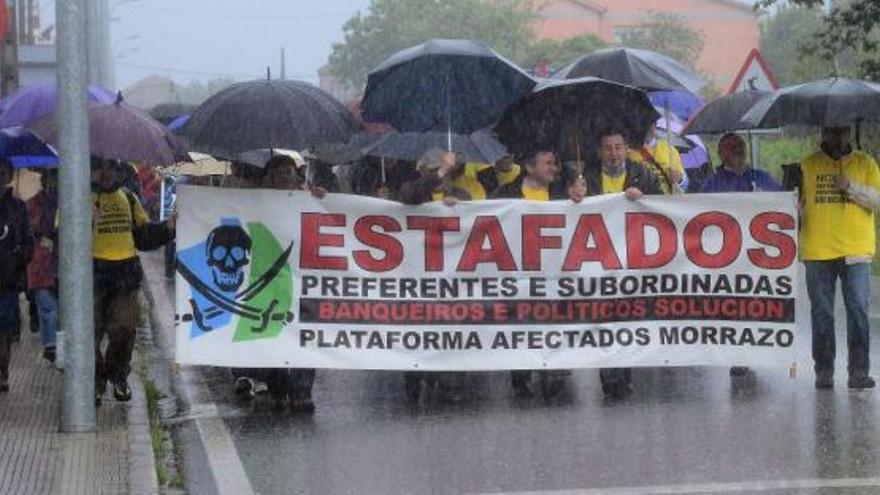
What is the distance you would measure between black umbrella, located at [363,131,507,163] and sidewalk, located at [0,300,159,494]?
8.95 ft

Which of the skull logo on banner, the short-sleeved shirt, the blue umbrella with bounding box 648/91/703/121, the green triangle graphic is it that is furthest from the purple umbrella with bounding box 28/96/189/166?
the blue umbrella with bounding box 648/91/703/121

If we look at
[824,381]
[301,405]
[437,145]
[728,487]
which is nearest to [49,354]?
[301,405]

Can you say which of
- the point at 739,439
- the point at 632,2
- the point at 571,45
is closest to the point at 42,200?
the point at 739,439

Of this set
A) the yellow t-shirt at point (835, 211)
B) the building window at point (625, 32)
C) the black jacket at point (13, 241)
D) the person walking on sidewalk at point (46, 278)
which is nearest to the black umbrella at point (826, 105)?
the yellow t-shirt at point (835, 211)

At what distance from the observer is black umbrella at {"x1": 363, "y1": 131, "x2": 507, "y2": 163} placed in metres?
12.8

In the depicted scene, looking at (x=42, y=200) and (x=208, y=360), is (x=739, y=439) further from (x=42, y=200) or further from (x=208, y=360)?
(x=42, y=200)

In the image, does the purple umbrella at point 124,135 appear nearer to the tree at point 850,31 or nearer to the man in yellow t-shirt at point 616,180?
the man in yellow t-shirt at point 616,180

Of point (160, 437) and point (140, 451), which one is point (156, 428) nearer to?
point (160, 437)

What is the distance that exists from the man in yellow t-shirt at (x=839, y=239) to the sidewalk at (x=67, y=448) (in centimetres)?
434

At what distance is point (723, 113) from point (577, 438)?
4.36 metres

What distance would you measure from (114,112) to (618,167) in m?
3.32

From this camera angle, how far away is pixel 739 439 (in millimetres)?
9703

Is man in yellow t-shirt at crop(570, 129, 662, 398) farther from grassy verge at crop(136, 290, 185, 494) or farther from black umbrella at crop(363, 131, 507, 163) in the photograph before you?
grassy verge at crop(136, 290, 185, 494)

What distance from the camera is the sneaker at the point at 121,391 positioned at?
36.9ft
